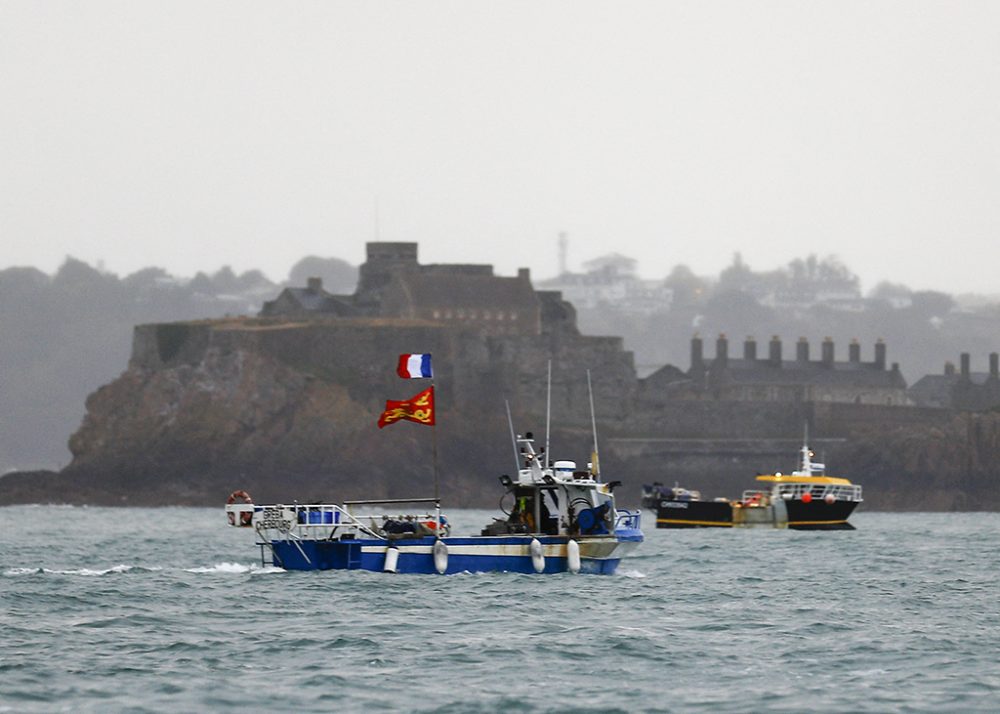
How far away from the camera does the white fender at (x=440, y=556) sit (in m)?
41.7

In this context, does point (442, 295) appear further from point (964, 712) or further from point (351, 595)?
point (964, 712)

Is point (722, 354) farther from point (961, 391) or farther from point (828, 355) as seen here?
point (961, 391)

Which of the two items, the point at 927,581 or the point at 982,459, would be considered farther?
the point at 982,459

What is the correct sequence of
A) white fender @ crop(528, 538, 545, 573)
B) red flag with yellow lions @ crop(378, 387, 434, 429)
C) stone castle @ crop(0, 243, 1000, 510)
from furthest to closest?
stone castle @ crop(0, 243, 1000, 510), white fender @ crop(528, 538, 545, 573), red flag with yellow lions @ crop(378, 387, 434, 429)

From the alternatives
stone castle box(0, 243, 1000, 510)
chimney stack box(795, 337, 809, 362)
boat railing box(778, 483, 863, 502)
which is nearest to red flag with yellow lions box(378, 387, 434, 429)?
boat railing box(778, 483, 863, 502)

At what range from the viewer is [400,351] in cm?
11638

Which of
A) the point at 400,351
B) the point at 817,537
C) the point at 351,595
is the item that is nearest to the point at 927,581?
the point at 351,595

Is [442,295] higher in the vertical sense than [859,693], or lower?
higher

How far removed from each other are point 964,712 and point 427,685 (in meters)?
6.32

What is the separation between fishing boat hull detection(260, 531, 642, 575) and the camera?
137ft

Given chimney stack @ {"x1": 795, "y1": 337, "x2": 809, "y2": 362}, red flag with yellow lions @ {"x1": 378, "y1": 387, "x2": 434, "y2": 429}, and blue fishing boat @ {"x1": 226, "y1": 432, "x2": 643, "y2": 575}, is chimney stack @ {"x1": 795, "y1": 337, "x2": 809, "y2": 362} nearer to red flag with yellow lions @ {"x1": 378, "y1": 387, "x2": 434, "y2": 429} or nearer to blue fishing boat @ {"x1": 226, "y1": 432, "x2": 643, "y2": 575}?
blue fishing boat @ {"x1": 226, "y1": 432, "x2": 643, "y2": 575}

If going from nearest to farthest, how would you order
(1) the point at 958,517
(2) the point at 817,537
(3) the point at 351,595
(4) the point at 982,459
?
(3) the point at 351,595, (2) the point at 817,537, (1) the point at 958,517, (4) the point at 982,459

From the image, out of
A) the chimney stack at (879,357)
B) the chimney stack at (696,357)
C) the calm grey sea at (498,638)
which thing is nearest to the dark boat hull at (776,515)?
the calm grey sea at (498,638)

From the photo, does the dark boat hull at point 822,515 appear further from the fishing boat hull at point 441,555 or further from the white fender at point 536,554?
the white fender at point 536,554
